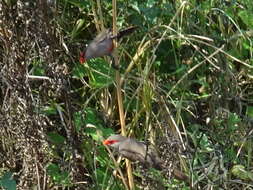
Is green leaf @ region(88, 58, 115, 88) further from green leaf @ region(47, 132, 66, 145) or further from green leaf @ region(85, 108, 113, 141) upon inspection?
green leaf @ region(47, 132, 66, 145)

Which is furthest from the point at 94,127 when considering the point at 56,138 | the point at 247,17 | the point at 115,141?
the point at 247,17

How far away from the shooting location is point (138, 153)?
8.48 ft

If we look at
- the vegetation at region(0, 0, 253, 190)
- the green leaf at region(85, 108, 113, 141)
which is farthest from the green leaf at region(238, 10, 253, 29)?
the green leaf at region(85, 108, 113, 141)

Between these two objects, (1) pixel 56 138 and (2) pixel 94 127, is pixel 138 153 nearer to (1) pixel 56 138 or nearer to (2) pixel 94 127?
(2) pixel 94 127

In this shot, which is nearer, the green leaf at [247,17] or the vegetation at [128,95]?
the vegetation at [128,95]

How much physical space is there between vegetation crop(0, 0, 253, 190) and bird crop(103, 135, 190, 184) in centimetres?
4

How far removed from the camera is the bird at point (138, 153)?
8.43 ft

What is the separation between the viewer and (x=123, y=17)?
3188mm

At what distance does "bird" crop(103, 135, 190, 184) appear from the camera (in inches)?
101

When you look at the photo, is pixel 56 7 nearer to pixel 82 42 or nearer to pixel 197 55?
pixel 82 42

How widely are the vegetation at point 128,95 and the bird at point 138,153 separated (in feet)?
0.13

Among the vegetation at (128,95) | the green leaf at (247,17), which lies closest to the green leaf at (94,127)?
the vegetation at (128,95)

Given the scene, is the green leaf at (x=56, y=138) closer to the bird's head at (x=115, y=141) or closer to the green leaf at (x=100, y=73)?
the green leaf at (x=100, y=73)

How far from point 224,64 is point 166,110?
51 centimetres
